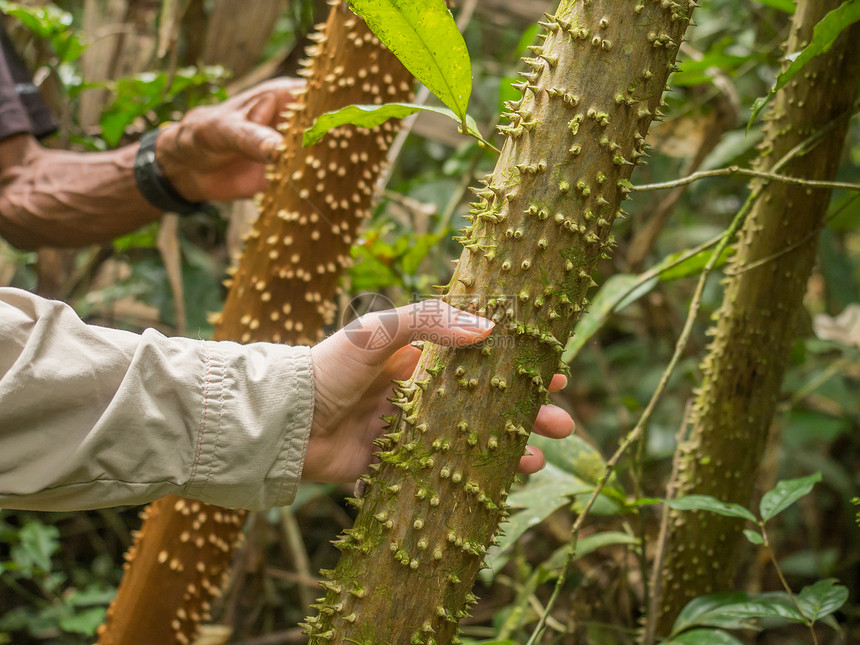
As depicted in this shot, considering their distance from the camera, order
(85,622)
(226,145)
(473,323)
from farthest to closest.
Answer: (85,622)
(226,145)
(473,323)

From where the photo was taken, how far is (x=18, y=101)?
1.21 m

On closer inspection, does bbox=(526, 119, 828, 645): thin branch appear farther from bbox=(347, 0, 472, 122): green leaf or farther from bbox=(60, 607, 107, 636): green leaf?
bbox=(60, 607, 107, 636): green leaf

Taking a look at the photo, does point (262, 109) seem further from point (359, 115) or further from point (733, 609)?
point (733, 609)

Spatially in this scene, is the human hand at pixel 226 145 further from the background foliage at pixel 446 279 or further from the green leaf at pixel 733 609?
the green leaf at pixel 733 609

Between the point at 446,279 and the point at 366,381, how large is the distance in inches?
43.1

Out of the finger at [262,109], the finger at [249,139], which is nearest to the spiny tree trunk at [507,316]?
the finger at [249,139]

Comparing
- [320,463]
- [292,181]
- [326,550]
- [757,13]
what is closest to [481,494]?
[320,463]

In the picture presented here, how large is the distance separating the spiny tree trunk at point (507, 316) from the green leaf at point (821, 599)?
437 mm

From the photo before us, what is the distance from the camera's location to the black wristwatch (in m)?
1.16

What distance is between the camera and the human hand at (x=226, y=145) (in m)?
1.07

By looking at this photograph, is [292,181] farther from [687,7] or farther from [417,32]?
[687,7]

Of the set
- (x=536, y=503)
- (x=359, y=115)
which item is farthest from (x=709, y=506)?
(x=359, y=115)

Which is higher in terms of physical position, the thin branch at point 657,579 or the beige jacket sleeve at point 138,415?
the beige jacket sleeve at point 138,415

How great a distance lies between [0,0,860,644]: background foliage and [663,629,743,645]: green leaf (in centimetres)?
8
